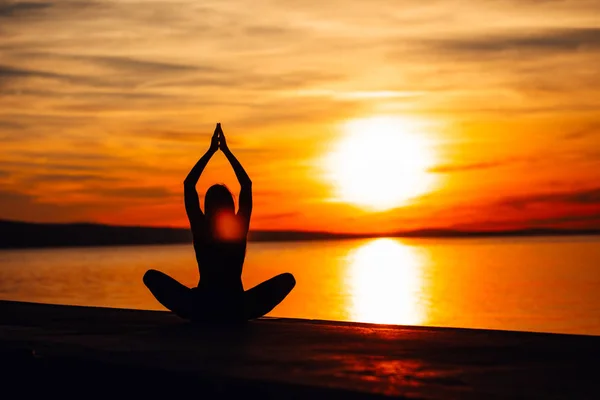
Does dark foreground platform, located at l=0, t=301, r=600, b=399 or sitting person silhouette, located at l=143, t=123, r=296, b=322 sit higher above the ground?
sitting person silhouette, located at l=143, t=123, r=296, b=322

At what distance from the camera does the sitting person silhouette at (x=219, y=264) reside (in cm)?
1058

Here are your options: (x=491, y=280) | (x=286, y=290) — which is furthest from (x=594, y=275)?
(x=286, y=290)

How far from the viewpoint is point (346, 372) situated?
7.50 meters

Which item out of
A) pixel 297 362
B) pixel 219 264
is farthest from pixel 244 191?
pixel 297 362

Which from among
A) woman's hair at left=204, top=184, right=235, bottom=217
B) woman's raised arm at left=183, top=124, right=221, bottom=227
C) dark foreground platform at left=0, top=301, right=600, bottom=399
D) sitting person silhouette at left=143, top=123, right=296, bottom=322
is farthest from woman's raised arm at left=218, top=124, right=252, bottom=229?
dark foreground platform at left=0, top=301, right=600, bottom=399

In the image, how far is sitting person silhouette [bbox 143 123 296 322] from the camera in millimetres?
10578

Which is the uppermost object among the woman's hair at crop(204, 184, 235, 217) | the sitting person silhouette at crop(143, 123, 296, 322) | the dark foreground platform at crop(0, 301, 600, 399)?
the woman's hair at crop(204, 184, 235, 217)

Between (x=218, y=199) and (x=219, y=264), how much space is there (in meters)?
0.79

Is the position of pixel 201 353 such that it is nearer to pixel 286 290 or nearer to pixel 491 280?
pixel 286 290

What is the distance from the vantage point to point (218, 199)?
415 inches

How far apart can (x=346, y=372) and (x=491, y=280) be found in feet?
220

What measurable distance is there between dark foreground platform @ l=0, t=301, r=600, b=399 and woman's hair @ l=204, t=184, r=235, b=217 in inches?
51.2

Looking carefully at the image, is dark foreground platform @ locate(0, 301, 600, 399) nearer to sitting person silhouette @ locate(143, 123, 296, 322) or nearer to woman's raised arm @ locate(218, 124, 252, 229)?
sitting person silhouette @ locate(143, 123, 296, 322)

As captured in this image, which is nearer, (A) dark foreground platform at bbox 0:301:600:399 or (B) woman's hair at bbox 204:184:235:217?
(A) dark foreground platform at bbox 0:301:600:399
